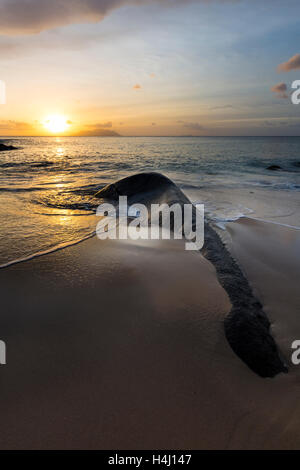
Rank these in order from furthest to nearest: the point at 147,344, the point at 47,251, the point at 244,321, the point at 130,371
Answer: the point at 47,251 → the point at 244,321 → the point at 147,344 → the point at 130,371

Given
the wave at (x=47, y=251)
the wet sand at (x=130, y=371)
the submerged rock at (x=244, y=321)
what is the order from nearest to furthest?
the wet sand at (x=130, y=371), the submerged rock at (x=244, y=321), the wave at (x=47, y=251)

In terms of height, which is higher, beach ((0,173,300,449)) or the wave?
the wave

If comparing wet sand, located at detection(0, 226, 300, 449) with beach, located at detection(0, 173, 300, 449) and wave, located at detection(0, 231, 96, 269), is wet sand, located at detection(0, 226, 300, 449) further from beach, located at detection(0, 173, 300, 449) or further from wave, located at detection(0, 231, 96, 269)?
wave, located at detection(0, 231, 96, 269)

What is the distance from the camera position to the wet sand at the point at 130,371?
137 centimetres

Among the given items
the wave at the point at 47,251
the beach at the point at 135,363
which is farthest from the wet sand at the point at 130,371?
the wave at the point at 47,251

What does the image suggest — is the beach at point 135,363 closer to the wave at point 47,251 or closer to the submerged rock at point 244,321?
the submerged rock at point 244,321

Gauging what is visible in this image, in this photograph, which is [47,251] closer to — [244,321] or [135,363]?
[135,363]

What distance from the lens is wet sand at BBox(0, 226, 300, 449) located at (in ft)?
4.48

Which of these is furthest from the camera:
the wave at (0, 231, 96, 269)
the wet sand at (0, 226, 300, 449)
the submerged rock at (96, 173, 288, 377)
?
the wave at (0, 231, 96, 269)

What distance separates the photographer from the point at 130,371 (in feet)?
5.67

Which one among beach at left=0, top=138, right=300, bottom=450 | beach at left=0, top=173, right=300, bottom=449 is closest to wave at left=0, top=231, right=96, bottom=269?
beach at left=0, top=138, right=300, bottom=450

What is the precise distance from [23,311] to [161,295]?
1.26m

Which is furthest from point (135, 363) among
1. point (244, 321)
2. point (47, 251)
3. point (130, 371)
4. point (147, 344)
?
point (47, 251)
